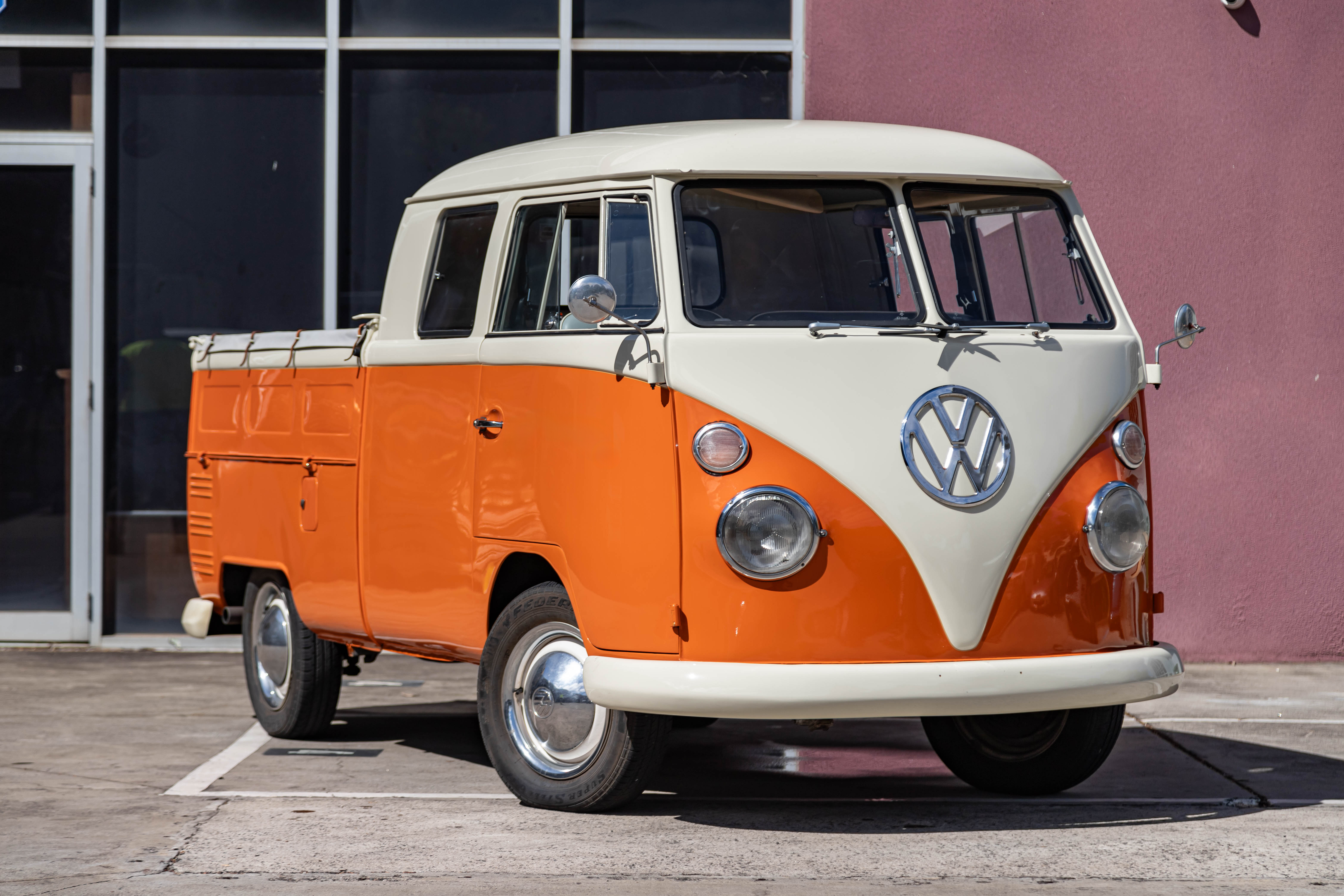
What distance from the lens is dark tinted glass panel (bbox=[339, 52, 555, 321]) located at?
11.2 meters

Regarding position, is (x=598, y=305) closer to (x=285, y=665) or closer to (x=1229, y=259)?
(x=285, y=665)

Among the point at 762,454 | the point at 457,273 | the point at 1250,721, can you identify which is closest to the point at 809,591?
the point at 762,454

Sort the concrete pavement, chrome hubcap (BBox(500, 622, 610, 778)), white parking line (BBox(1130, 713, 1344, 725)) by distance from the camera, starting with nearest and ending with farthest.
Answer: the concrete pavement
chrome hubcap (BBox(500, 622, 610, 778))
white parking line (BBox(1130, 713, 1344, 725))

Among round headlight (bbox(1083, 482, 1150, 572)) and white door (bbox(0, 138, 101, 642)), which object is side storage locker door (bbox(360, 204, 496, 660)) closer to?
round headlight (bbox(1083, 482, 1150, 572))

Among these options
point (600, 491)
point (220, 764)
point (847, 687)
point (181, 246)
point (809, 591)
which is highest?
point (181, 246)

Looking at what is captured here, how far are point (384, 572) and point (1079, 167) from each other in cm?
577

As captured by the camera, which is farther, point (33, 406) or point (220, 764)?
point (33, 406)

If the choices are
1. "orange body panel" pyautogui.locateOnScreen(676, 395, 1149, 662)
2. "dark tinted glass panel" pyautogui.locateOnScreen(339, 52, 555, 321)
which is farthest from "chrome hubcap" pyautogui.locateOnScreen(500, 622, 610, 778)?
"dark tinted glass panel" pyautogui.locateOnScreen(339, 52, 555, 321)

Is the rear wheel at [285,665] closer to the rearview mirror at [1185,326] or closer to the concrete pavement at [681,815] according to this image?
the concrete pavement at [681,815]

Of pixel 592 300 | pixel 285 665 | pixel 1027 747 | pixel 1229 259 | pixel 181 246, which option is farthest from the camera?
pixel 181 246

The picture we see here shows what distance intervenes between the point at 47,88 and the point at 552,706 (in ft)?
23.0

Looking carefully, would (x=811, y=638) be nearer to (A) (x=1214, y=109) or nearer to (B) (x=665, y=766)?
(B) (x=665, y=766)

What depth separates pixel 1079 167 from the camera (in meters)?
10.8

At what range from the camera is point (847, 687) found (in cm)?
544
